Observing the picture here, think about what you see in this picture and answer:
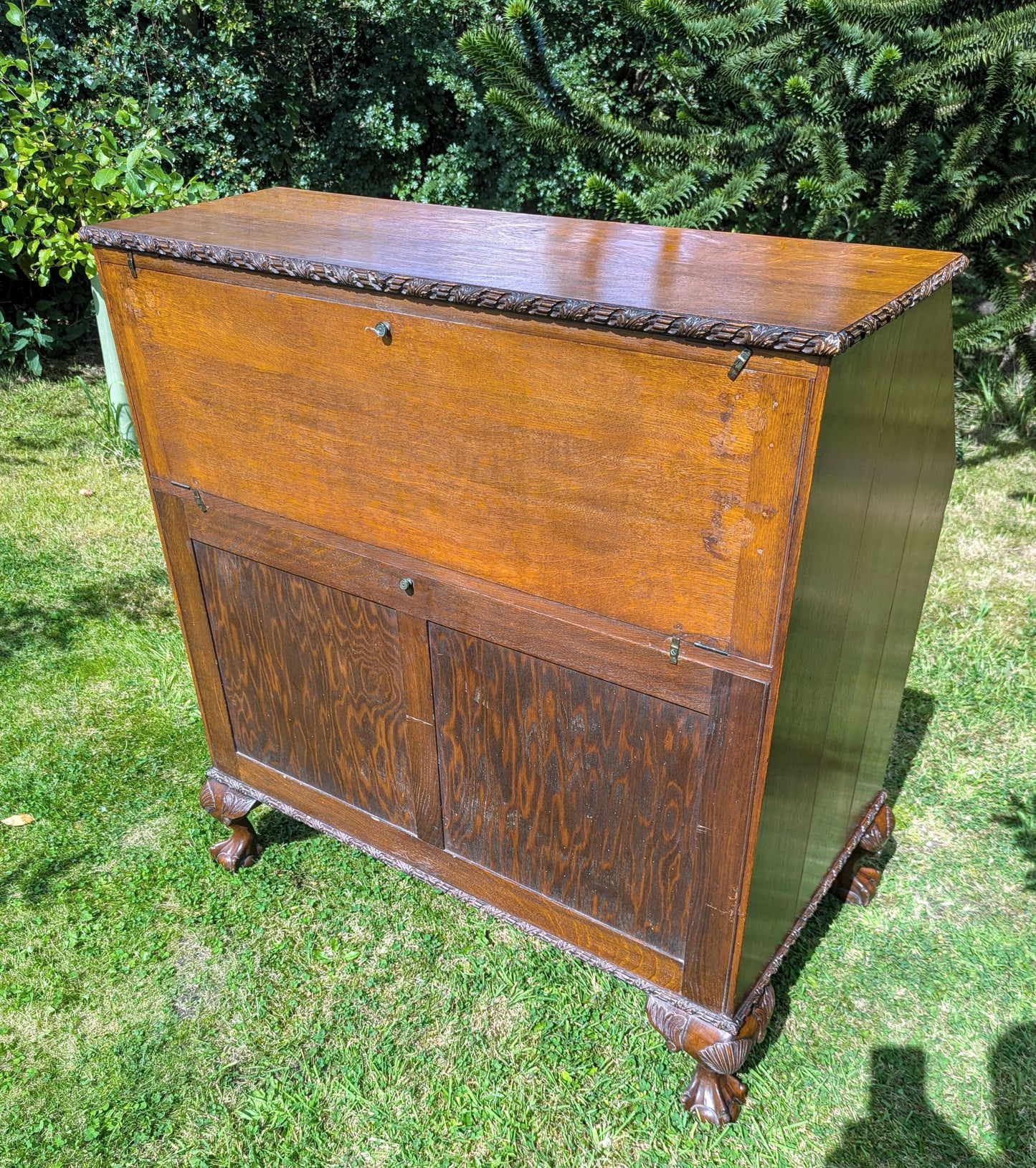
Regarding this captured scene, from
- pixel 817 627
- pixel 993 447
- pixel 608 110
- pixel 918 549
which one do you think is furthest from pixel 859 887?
pixel 608 110

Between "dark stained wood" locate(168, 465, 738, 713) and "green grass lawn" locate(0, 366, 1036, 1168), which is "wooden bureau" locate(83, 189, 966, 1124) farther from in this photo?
"green grass lawn" locate(0, 366, 1036, 1168)

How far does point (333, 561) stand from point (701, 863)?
1.02 meters

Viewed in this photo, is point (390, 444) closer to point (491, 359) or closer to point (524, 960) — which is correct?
point (491, 359)

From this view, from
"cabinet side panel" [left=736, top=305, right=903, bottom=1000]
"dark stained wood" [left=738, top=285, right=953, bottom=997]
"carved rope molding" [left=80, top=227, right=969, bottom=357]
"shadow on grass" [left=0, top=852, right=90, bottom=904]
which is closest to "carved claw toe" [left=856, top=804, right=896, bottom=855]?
"dark stained wood" [left=738, top=285, right=953, bottom=997]

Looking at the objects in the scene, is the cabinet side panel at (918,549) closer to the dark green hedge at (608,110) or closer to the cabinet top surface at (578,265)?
the cabinet top surface at (578,265)

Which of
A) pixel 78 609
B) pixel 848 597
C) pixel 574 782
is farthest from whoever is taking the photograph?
pixel 78 609

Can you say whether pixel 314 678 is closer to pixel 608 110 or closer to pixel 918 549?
pixel 918 549

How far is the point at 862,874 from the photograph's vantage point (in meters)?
2.88

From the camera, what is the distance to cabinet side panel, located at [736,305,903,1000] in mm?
1608

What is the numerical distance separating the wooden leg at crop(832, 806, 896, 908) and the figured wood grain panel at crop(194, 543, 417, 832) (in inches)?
49.9

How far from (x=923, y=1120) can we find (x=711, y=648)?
1374mm

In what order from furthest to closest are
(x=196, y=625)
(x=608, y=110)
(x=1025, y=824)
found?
(x=608, y=110) → (x=1025, y=824) → (x=196, y=625)

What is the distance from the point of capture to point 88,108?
664 centimetres

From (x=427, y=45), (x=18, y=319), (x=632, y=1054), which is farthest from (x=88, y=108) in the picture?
(x=632, y=1054)
